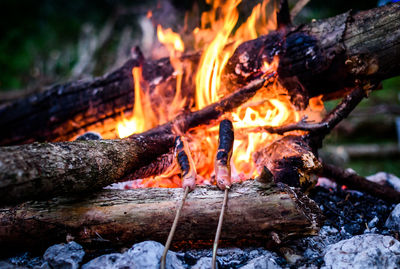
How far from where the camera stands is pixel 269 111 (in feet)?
9.65

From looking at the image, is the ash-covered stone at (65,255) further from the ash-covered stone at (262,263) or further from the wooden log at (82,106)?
the wooden log at (82,106)

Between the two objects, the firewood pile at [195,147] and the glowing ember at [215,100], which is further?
the glowing ember at [215,100]

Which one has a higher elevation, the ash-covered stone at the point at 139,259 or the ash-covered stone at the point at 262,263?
the ash-covered stone at the point at 139,259

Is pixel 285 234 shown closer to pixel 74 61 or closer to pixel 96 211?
pixel 96 211

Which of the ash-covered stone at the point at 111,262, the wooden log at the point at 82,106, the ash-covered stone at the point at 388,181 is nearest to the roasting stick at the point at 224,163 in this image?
the ash-covered stone at the point at 111,262

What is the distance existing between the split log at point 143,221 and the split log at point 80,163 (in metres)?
0.21

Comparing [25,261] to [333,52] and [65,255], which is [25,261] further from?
[333,52]

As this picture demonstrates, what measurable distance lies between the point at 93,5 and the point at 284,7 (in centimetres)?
1074

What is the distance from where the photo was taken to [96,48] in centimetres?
905

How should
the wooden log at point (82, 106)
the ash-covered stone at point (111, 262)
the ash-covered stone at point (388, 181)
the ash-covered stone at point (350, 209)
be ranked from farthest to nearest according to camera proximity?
the wooden log at point (82, 106) → the ash-covered stone at point (388, 181) → the ash-covered stone at point (350, 209) → the ash-covered stone at point (111, 262)

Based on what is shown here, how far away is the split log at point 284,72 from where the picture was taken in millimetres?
2508

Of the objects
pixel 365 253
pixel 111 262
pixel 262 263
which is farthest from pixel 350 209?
pixel 111 262

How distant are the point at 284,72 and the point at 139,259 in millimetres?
2245

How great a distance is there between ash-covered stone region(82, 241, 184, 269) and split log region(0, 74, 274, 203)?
49cm
